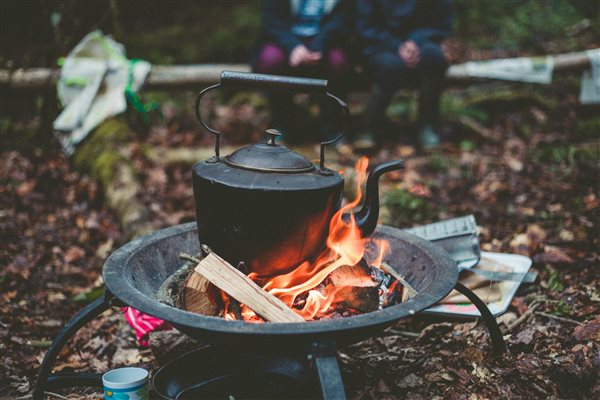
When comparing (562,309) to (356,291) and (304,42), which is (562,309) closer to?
(356,291)

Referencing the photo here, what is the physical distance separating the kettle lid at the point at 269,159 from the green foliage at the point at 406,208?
1980mm

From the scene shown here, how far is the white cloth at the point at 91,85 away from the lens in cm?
539

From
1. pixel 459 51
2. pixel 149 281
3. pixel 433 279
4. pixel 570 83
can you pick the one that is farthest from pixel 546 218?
pixel 459 51

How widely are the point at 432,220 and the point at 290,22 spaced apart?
2399 mm

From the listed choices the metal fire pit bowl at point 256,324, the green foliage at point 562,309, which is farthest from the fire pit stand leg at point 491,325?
the green foliage at point 562,309

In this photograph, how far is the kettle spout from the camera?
2383 mm

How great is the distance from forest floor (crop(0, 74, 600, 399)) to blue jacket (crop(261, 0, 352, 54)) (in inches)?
42.1

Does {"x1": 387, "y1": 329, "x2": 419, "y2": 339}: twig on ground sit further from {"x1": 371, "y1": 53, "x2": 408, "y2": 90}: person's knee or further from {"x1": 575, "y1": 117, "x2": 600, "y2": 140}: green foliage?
{"x1": 575, "y1": 117, "x2": 600, "y2": 140}: green foliage

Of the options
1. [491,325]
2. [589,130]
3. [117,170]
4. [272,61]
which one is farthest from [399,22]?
[491,325]

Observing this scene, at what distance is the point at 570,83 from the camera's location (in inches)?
299

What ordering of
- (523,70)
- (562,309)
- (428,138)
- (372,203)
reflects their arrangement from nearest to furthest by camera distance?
(372,203)
(562,309)
(428,138)
(523,70)

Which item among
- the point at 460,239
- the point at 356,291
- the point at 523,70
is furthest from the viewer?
the point at 523,70

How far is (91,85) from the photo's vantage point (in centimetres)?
543

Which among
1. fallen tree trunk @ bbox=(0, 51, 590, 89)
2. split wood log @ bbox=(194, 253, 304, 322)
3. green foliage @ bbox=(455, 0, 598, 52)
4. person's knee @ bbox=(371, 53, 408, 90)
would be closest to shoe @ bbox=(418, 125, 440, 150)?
person's knee @ bbox=(371, 53, 408, 90)
